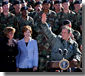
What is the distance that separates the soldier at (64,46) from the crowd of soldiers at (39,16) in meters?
0.07

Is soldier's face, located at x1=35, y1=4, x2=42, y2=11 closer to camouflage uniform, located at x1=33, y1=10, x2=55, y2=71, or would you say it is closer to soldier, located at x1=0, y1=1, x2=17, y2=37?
camouflage uniform, located at x1=33, y1=10, x2=55, y2=71

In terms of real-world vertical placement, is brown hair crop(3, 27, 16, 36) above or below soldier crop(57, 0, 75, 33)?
below

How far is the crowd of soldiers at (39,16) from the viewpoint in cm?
337

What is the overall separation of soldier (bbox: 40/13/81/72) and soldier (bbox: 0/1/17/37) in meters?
0.48

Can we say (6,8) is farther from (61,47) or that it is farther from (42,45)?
(61,47)

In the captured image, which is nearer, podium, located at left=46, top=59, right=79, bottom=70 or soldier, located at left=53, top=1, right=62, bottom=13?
podium, located at left=46, top=59, right=79, bottom=70

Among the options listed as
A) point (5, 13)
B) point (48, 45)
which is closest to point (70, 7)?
point (48, 45)

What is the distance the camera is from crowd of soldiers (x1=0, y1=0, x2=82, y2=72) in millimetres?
3369

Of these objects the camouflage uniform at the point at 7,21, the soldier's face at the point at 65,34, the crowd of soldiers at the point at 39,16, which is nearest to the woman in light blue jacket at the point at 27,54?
the crowd of soldiers at the point at 39,16

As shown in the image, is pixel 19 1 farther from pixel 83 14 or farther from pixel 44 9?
pixel 83 14

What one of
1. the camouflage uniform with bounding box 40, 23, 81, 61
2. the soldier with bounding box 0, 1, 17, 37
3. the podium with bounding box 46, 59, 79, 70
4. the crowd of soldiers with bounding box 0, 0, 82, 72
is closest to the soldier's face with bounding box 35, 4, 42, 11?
the crowd of soldiers with bounding box 0, 0, 82, 72

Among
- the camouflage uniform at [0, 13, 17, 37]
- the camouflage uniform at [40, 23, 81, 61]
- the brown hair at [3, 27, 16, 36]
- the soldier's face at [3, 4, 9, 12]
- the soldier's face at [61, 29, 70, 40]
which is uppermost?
the soldier's face at [3, 4, 9, 12]

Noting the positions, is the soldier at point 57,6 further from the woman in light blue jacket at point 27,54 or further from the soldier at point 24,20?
the woman in light blue jacket at point 27,54

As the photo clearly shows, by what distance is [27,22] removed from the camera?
11.2 feet
